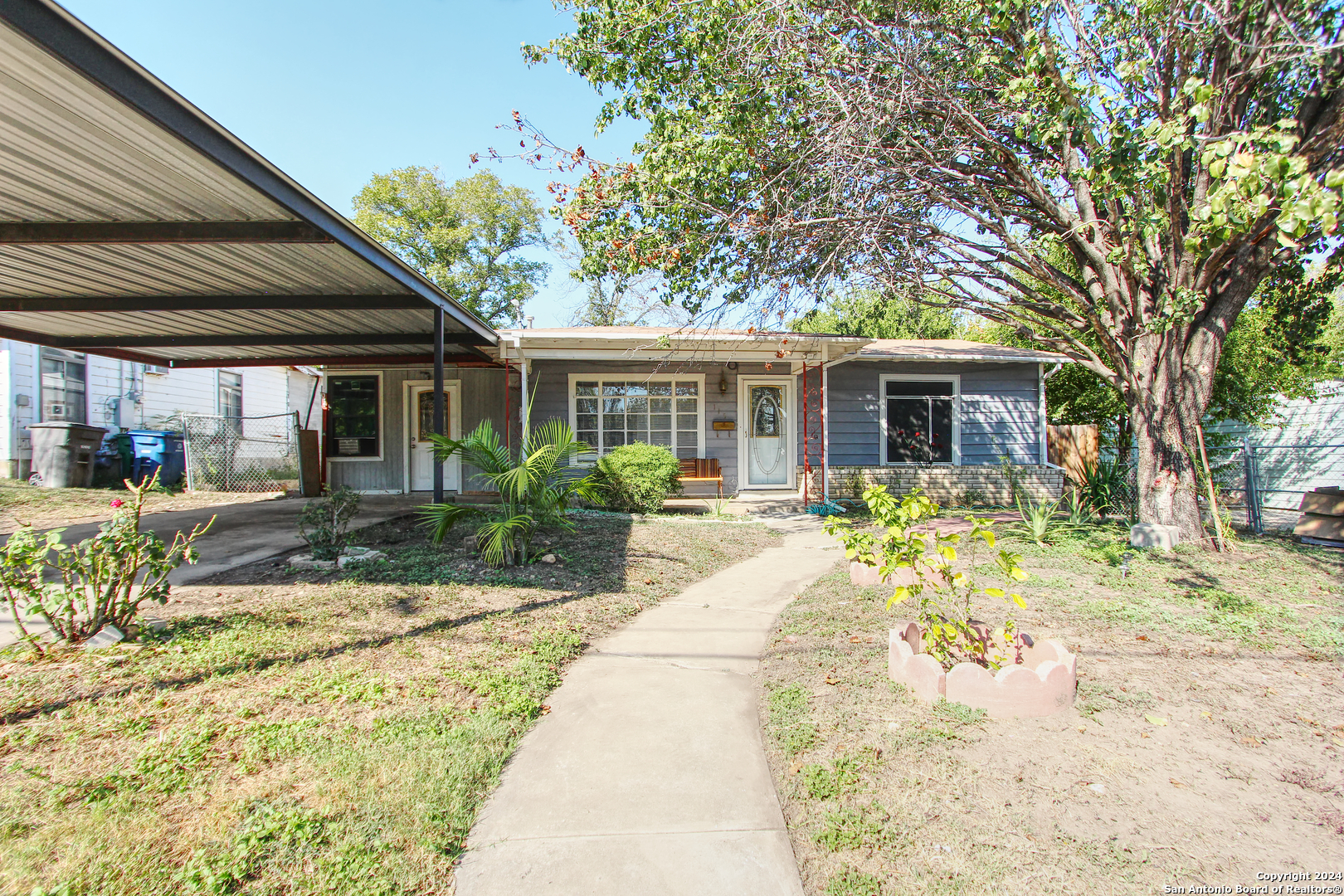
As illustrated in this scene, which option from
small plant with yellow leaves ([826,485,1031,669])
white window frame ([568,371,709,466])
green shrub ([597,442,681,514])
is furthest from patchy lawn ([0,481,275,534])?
small plant with yellow leaves ([826,485,1031,669])

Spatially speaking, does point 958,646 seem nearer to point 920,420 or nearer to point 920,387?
point 920,420

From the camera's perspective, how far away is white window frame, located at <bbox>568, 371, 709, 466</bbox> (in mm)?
11141

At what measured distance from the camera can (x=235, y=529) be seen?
23.0ft

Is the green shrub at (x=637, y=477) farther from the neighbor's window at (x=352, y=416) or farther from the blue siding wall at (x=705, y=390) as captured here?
the neighbor's window at (x=352, y=416)

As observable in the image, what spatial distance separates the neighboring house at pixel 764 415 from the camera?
37.0 feet

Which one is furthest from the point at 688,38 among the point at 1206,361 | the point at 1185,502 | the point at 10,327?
the point at 10,327

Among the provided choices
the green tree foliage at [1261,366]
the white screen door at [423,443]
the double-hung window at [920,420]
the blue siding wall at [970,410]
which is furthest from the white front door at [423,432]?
the green tree foliage at [1261,366]

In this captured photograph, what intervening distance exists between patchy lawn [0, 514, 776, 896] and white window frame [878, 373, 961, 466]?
8259 mm

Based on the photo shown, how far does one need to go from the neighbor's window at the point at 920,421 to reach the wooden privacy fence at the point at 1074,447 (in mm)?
2126

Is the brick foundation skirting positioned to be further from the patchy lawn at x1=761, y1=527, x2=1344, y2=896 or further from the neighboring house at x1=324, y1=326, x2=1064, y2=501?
the patchy lawn at x1=761, y1=527, x2=1344, y2=896

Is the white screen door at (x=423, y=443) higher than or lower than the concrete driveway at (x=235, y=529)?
higher

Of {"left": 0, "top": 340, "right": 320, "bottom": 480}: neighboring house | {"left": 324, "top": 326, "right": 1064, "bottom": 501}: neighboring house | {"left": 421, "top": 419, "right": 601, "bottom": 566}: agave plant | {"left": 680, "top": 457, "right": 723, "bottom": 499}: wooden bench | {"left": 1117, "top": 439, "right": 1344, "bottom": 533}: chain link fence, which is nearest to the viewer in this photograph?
{"left": 421, "top": 419, "right": 601, "bottom": 566}: agave plant

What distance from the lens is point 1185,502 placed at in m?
6.53

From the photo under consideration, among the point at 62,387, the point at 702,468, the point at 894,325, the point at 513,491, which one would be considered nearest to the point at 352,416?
the point at 62,387
